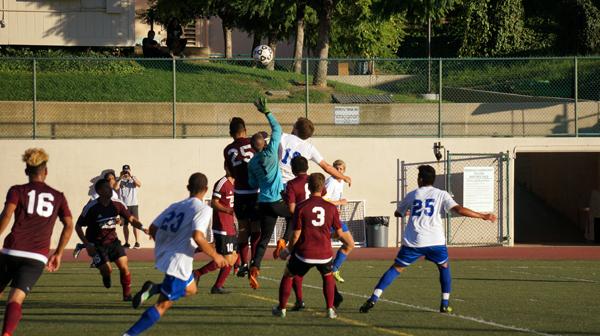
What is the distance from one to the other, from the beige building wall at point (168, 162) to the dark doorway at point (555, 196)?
5807mm

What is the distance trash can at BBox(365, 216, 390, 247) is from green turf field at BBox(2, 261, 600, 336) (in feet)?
27.8

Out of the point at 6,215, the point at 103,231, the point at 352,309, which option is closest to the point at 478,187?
the point at 103,231

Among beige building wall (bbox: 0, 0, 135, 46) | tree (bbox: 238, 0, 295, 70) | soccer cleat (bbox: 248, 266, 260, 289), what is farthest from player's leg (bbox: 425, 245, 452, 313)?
beige building wall (bbox: 0, 0, 135, 46)

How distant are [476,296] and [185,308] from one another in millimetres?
4183

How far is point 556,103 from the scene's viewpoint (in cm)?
3097

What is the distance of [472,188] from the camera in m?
28.9

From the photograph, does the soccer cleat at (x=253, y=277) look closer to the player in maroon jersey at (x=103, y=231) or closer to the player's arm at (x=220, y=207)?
the player's arm at (x=220, y=207)

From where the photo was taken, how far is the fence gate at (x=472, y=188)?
2867cm

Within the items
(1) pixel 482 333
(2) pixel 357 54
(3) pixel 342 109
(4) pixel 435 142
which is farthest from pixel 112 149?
(2) pixel 357 54

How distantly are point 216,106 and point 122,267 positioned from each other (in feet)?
50.3

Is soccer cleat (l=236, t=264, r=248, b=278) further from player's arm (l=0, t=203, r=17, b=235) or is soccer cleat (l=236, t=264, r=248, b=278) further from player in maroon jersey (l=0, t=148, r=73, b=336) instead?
player's arm (l=0, t=203, r=17, b=235)

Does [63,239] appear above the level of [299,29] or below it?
below

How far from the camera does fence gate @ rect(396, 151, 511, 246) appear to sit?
28672mm

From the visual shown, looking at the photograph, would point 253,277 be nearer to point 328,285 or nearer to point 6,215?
point 328,285
